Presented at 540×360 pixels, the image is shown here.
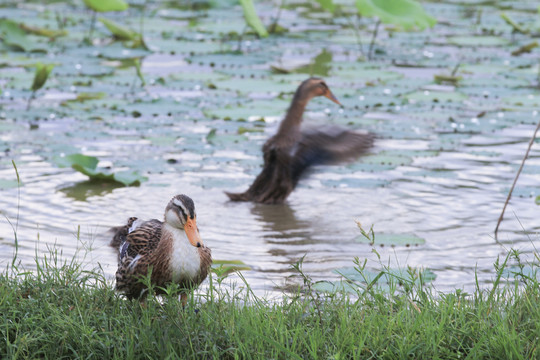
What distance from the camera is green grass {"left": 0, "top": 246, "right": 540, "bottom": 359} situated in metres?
3.44

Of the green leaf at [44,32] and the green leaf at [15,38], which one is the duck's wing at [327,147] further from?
the green leaf at [44,32]

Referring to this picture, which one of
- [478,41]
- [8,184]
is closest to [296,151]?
[8,184]

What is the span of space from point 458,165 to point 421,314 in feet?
13.0

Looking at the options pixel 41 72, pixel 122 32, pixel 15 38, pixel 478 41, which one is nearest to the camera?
pixel 41 72

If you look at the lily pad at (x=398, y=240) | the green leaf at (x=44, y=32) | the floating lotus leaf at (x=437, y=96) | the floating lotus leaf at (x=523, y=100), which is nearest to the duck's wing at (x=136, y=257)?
the lily pad at (x=398, y=240)

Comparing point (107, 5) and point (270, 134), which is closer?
point (270, 134)

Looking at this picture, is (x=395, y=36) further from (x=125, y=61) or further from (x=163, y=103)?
(x=163, y=103)

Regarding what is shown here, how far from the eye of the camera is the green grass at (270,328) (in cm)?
344

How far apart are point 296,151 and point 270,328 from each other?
288 cm

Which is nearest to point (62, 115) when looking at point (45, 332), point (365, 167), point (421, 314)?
point (365, 167)

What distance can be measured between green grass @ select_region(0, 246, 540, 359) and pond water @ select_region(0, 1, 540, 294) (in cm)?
41

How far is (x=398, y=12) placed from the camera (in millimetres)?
10531

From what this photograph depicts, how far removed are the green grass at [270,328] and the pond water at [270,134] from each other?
41 centimetres

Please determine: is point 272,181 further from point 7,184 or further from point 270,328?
point 270,328
